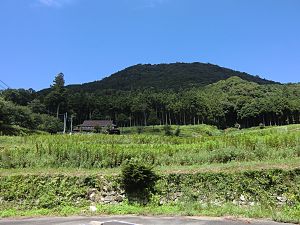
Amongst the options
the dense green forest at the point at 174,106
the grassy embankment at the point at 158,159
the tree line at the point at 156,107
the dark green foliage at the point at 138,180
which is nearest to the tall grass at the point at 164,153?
the grassy embankment at the point at 158,159

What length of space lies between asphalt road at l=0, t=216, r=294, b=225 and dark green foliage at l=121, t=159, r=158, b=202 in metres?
2.28

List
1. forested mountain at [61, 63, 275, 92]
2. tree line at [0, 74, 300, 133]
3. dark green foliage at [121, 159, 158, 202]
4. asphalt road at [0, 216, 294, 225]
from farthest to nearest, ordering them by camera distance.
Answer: forested mountain at [61, 63, 275, 92] → tree line at [0, 74, 300, 133] → dark green foliage at [121, 159, 158, 202] → asphalt road at [0, 216, 294, 225]

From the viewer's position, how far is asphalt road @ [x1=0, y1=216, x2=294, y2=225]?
11.2 m

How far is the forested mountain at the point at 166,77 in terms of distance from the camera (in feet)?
521

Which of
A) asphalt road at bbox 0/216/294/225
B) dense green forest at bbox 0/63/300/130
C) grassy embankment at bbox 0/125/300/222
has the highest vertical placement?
dense green forest at bbox 0/63/300/130

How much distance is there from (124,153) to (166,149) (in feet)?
7.79

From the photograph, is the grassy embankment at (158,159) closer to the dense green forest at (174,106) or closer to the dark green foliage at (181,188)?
the dark green foliage at (181,188)

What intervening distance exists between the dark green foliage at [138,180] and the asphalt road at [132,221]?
7.49 ft

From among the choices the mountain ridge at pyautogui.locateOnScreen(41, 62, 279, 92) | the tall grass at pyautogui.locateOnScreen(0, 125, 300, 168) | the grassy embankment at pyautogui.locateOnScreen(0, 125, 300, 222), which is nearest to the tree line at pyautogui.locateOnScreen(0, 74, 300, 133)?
the mountain ridge at pyautogui.locateOnScreen(41, 62, 279, 92)

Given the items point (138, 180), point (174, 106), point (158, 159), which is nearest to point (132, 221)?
point (138, 180)

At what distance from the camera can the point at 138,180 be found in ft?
49.1

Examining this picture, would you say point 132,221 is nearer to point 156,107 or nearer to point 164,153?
point 164,153

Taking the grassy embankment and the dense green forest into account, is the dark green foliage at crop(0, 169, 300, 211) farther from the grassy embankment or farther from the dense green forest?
the dense green forest

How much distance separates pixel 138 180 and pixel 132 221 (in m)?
3.07
